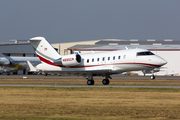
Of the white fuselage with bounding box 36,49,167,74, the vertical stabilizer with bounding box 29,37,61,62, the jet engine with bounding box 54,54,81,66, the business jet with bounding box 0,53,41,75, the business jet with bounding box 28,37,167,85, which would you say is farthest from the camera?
the business jet with bounding box 0,53,41,75

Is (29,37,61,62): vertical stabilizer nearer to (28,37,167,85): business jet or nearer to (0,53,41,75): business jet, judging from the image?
(28,37,167,85): business jet

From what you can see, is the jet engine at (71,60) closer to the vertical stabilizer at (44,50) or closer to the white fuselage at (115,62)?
the white fuselage at (115,62)

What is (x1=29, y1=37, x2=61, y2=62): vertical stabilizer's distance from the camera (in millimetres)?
39812

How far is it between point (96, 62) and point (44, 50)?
282 inches

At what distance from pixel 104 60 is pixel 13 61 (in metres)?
64.4

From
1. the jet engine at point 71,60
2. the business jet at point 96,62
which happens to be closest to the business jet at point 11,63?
the business jet at point 96,62

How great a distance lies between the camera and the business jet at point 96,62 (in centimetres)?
3566

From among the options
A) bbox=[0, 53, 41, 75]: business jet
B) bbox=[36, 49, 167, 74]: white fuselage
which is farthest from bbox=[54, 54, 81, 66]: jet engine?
bbox=[0, 53, 41, 75]: business jet

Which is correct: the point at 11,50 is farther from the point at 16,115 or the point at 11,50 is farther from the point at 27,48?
the point at 16,115

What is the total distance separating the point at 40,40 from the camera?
132 ft

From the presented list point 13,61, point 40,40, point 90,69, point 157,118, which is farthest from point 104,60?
point 13,61

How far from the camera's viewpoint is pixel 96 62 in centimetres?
3772

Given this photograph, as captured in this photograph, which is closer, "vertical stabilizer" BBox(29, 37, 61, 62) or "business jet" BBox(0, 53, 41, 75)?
"vertical stabilizer" BBox(29, 37, 61, 62)

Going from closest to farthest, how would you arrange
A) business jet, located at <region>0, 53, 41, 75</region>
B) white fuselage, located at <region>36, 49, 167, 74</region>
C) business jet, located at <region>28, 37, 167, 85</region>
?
white fuselage, located at <region>36, 49, 167, 74</region>
business jet, located at <region>28, 37, 167, 85</region>
business jet, located at <region>0, 53, 41, 75</region>
